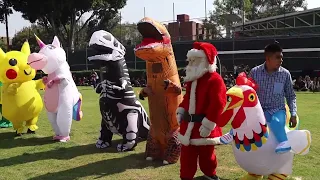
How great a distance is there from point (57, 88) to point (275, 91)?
4327 millimetres

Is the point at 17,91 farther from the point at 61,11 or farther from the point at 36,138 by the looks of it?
the point at 61,11

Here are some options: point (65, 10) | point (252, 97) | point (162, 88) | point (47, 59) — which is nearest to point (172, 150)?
point (162, 88)

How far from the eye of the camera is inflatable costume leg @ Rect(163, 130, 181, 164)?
5.73 metres

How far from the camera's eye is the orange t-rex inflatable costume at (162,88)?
18.5ft

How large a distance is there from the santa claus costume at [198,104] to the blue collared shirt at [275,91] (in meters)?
0.43

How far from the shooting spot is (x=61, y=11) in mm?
29859

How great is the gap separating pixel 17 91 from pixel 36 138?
41.4 inches

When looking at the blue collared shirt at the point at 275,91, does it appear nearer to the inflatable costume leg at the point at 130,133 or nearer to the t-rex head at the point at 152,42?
the t-rex head at the point at 152,42

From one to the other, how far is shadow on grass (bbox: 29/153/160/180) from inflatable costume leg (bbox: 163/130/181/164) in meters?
0.22

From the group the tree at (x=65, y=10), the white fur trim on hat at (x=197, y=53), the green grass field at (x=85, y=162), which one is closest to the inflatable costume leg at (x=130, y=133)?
the green grass field at (x=85, y=162)

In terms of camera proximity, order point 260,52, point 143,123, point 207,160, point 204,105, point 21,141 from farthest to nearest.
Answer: point 260,52 < point 21,141 < point 143,123 < point 207,160 < point 204,105

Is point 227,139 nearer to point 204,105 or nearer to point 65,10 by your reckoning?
point 204,105

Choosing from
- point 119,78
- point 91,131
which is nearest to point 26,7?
point 91,131

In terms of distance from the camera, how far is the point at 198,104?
4547 mm
